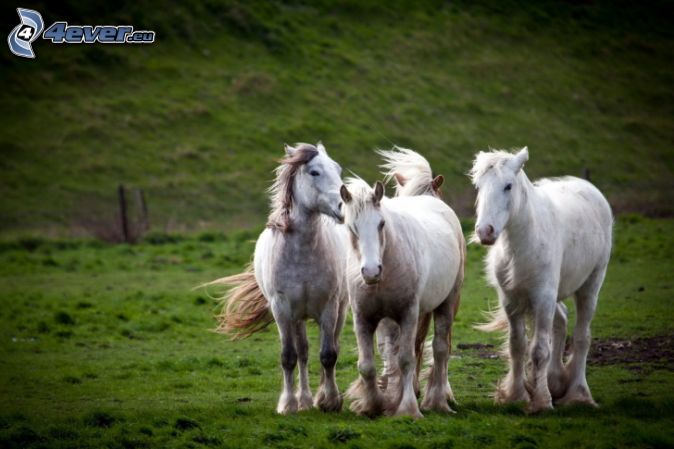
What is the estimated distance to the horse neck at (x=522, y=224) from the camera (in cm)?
833

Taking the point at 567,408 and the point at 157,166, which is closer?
the point at 567,408

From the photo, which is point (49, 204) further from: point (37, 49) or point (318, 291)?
point (318, 291)

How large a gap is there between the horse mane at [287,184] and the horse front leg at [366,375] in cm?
118

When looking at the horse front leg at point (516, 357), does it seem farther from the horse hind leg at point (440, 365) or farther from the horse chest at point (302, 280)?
the horse chest at point (302, 280)

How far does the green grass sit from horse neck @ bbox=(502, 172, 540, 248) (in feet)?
5.19

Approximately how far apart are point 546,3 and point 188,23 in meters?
19.8

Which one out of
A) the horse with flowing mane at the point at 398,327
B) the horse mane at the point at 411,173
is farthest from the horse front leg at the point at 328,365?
the horse mane at the point at 411,173

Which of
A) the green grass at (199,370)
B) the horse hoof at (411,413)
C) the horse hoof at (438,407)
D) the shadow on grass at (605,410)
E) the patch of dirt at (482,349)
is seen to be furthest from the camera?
the patch of dirt at (482,349)

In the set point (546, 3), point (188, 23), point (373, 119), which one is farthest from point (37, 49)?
point (546, 3)

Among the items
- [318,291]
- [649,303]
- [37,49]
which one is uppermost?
[37,49]

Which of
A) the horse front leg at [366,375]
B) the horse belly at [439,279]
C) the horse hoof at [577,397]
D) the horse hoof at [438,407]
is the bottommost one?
the horse hoof at [577,397]

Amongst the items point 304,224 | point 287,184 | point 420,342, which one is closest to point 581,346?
point 420,342

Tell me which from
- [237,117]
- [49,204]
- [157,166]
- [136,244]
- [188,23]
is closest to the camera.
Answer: [136,244]

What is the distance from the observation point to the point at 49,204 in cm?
2670
